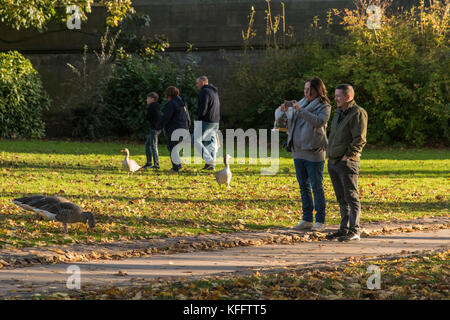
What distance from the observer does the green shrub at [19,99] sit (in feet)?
76.8

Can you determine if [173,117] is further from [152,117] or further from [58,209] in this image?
[58,209]

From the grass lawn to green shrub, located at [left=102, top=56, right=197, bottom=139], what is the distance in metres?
5.37

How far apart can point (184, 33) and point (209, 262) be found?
21.4 metres

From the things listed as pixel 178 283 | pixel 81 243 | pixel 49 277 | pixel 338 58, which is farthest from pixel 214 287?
pixel 338 58

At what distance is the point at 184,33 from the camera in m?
27.9

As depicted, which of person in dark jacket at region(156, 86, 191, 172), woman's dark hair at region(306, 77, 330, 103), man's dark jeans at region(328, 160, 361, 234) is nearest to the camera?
man's dark jeans at region(328, 160, 361, 234)

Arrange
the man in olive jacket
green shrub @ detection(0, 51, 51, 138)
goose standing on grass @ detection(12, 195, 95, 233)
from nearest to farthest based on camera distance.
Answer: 1. goose standing on grass @ detection(12, 195, 95, 233)
2. the man in olive jacket
3. green shrub @ detection(0, 51, 51, 138)

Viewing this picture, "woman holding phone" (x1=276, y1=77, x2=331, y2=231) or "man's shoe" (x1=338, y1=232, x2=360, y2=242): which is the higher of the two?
"woman holding phone" (x1=276, y1=77, x2=331, y2=231)

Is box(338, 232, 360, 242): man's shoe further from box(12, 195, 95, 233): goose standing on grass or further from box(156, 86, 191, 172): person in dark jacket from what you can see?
box(156, 86, 191, 172): person in dark jacket

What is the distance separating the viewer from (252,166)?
57.8ft

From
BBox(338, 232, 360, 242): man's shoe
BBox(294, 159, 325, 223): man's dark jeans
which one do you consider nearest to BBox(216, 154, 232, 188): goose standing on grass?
BBox(294, 159, 325, 223): man's dark jeans

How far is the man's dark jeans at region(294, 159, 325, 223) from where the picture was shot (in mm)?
9164

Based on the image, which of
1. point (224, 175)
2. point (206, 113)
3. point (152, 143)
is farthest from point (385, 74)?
point (224, 175)

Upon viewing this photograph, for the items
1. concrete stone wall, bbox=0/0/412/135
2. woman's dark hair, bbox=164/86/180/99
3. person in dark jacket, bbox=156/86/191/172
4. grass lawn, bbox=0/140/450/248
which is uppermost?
concrete stone wall, bbox=0/0/412/135
